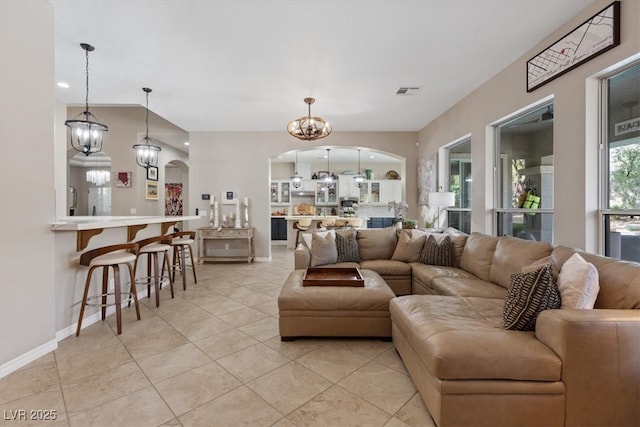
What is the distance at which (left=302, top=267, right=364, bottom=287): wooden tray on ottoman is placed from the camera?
261cm

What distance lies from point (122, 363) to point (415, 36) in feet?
12.4

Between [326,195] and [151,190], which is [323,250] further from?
[326,195]

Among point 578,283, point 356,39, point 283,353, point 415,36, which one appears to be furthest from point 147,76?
point 578,283

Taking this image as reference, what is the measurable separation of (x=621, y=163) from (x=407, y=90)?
Answer: 96.9 inches

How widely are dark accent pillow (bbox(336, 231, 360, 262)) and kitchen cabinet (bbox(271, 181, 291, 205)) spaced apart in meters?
6.03

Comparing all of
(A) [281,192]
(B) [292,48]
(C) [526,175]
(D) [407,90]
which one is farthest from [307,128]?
(A) [281,192]

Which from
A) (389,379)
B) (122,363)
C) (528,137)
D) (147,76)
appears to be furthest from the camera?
(147,76)

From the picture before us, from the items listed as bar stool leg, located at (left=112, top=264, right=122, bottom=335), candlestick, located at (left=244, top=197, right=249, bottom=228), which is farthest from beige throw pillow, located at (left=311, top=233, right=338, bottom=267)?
candlestick, located at (left=244, top=197, right=249, bottom=228)

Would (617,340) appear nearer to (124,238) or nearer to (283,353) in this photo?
(283,353)

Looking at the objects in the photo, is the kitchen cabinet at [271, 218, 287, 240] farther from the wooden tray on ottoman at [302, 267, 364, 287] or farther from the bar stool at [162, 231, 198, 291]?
the wooden tray on ottoman at [302, 267, 364, 287]

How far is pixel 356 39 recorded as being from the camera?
2.67 meters

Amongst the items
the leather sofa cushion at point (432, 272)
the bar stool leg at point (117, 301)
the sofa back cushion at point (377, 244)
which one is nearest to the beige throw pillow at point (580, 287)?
the leather sofa cushion at point (432, 272)

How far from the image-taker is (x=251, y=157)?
19.7 ft

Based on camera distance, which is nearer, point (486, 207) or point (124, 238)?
point (124, 238)
